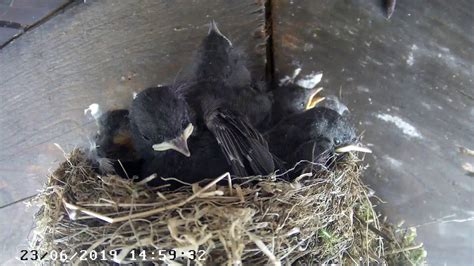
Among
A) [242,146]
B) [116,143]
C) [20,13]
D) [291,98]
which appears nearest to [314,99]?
[291,98]

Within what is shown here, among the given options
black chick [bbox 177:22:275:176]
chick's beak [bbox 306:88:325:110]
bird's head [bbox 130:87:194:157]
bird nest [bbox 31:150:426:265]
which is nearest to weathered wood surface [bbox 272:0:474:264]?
chick's beak [bbox 306:88:325:110]

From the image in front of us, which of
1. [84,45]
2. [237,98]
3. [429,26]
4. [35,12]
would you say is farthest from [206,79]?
[429,26]

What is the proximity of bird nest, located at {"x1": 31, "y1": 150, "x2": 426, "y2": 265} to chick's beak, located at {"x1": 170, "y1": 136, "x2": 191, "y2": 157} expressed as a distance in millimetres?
110

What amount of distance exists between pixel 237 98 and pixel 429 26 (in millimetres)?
529

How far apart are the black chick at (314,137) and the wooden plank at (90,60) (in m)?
0.22

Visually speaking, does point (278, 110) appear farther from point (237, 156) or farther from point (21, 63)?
point (21, 63)

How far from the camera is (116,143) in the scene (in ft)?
6.05

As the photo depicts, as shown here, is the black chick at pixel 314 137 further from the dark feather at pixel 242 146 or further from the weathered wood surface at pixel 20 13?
the weathered wood surface at pixel 20 13

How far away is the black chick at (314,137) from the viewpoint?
1754 mm

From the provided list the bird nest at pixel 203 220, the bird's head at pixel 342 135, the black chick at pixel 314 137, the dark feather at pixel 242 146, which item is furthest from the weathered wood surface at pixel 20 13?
the bird's head at pixel 342 135

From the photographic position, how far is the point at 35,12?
182cm

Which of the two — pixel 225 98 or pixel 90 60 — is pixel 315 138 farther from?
pixel 90 60

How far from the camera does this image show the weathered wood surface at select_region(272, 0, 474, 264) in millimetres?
1812

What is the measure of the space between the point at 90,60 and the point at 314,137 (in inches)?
25.7
